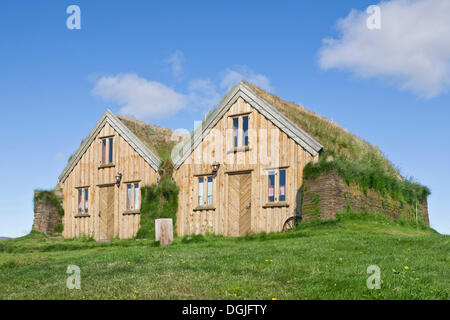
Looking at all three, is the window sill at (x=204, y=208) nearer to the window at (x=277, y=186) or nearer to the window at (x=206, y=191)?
the window at (x=206, y=191)

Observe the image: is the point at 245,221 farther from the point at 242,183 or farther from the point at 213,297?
the point at 213,297

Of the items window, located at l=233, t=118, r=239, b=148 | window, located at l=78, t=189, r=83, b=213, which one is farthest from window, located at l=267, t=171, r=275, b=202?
window, located at l=78, t=189, r=83, b=213

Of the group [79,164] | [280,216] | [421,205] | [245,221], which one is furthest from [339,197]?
[79,164]

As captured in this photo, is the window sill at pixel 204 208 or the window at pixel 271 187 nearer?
the window at pixel 271 187

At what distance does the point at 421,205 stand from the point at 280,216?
37.0 ft

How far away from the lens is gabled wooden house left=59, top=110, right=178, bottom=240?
29031mm

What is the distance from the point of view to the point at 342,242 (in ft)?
53.9

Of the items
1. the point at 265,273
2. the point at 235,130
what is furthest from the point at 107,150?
the point at 265,273

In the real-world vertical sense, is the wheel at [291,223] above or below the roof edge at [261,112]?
below

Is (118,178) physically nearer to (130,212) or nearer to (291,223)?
(130,212)

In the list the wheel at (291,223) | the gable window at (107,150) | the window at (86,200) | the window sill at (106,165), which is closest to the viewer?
the wheel at (291,223)

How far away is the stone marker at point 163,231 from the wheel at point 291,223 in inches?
231

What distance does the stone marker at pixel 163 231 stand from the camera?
1941 cm

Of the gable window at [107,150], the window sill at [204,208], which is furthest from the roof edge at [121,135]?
the window sill at [204,208]
